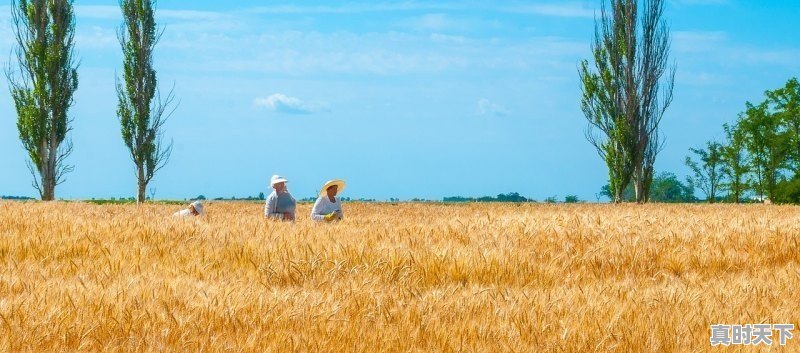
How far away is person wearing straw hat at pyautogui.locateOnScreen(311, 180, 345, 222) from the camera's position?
13.0 metres

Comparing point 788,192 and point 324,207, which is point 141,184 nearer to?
point 324,207

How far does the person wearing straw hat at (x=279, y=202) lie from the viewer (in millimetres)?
13164

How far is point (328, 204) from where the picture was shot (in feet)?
43.6

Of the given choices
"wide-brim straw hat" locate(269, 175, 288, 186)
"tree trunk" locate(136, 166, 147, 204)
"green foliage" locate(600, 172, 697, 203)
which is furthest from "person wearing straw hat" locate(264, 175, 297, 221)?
"green foliage" locate(600, 172, 697, 203)

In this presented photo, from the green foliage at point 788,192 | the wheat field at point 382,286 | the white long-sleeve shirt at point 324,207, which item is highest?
the green foliage at point 788,192

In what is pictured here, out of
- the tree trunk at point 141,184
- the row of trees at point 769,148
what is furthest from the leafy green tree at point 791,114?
the tree trunk at point 141,184

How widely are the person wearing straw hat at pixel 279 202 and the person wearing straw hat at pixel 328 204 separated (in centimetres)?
40

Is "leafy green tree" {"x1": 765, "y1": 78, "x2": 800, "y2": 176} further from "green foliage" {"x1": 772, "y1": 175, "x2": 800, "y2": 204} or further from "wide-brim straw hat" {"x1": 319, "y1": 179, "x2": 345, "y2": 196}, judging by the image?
"wide-brim straw hat" {"x1": 319, "y1": 179, "x2": 345, "y2": 196}

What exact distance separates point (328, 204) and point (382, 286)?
714 centimetres

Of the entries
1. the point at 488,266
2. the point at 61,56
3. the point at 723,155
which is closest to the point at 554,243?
the point at 488,266

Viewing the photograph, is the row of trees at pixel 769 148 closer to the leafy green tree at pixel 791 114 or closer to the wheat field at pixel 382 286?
the leafy green tree at pixel 791 114

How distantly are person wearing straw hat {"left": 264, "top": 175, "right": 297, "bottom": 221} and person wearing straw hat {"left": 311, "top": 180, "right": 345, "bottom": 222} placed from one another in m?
0.40

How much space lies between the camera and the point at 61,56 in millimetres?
37375

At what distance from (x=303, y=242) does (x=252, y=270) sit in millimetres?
1075
